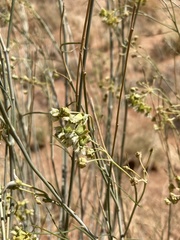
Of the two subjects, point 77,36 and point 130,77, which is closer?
point 130,77

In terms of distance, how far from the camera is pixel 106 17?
5.97 ft

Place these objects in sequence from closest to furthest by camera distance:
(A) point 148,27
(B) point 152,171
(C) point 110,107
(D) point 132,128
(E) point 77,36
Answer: (C) point 110,107
(B) point 152,171
(A) point 148,27
(D) point 132,128
(E) point 77,36

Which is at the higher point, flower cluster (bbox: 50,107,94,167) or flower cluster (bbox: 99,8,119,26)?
flower cluster (bbox: 99,8,119,26)

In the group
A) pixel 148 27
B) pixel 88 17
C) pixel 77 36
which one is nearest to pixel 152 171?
pixel 148 27

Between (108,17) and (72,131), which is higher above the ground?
(108,17)

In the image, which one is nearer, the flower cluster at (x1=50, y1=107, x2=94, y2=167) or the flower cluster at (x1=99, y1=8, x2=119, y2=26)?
the flower cluster at (x1=50, y1=107, x2=94, y2=167)

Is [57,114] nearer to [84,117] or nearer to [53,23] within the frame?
[84,117]

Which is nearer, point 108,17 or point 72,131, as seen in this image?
point 72,131

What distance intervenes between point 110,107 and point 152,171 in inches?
201

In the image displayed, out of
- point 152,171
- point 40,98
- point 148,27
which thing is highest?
point 148,27

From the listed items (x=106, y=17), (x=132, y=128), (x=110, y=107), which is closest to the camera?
(x=106, y=17)

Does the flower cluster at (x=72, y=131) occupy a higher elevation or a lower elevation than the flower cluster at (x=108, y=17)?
lower

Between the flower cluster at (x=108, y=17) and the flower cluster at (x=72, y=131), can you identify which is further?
the flower cluster at (x=108, y=17)

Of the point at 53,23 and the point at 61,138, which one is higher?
the point at 53,23
